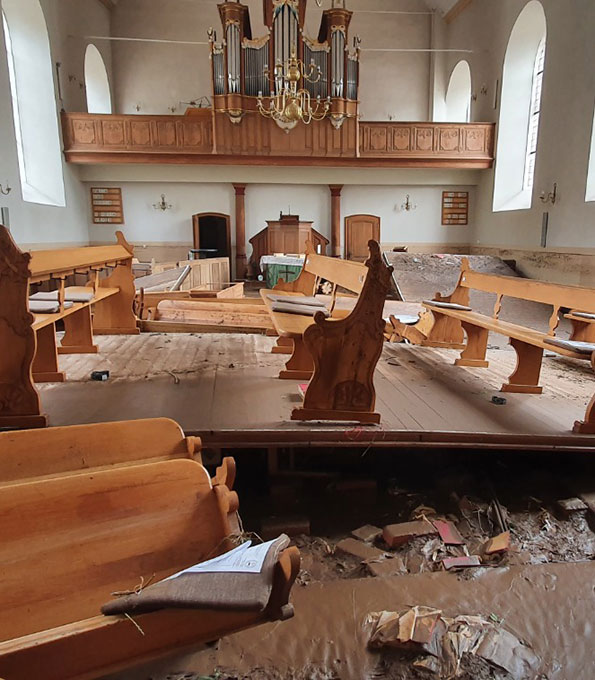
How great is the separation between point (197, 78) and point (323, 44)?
4.51m

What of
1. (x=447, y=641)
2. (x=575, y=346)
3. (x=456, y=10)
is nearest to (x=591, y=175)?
(x=575, y=346)

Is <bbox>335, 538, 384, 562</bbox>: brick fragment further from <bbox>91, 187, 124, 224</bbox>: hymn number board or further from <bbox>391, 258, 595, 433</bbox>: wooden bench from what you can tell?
<bbox>91, 187, 124, 224</bbox>: hymn number board

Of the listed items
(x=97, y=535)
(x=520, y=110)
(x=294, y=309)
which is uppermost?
(x=520, y=110)

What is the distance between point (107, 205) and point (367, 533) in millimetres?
12879

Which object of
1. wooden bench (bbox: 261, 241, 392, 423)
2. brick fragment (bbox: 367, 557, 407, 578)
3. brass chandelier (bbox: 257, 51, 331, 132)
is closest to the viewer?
brick fragment (bbox: 367, 557, 407, 578)

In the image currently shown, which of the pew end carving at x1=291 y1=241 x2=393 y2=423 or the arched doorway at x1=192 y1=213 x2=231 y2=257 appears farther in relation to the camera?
the arched doorway at x1=192 y1=213 x2=231 y2=257

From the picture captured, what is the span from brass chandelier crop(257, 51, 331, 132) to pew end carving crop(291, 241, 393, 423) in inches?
272

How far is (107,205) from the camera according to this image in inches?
522

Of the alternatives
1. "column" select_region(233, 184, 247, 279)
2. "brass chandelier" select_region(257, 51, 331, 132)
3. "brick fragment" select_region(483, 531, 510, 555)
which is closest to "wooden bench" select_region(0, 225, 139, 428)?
"brick fragment" select_region(483, 531, 510, 555)

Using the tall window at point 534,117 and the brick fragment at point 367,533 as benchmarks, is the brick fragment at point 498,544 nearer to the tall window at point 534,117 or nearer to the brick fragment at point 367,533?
the brick fragment at point 367,533

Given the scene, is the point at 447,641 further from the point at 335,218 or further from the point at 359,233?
the point at 359,233

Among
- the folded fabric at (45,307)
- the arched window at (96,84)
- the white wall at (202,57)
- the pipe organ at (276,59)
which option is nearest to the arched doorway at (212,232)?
the pipe organ at (276,59)

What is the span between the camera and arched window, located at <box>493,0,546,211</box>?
1064cm

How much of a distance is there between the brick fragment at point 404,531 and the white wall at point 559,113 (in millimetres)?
7803
